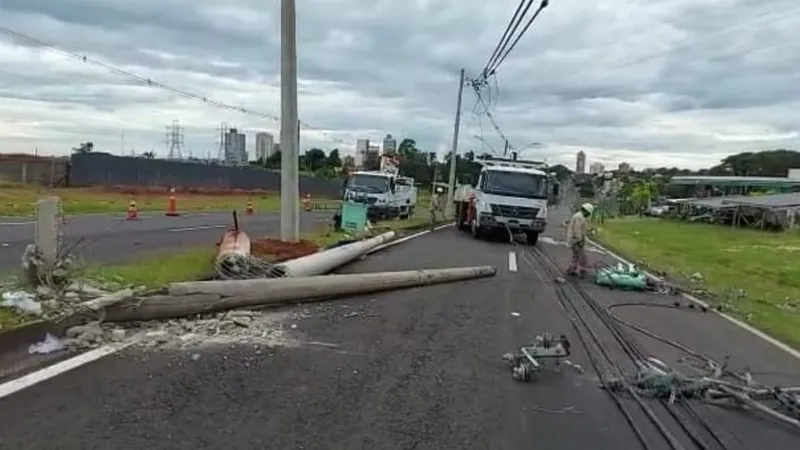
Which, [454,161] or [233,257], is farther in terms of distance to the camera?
[454,161]

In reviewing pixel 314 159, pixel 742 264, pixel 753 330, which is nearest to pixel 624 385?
pixel 753 330

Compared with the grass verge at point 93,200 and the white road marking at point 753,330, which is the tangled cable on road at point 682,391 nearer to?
the white road marking at point 753,330

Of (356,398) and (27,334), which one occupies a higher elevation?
(27,334)

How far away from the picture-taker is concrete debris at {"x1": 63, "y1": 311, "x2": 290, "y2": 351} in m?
7.77

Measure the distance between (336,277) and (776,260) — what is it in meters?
20.7

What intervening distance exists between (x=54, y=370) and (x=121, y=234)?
1569cm

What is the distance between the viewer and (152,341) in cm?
795

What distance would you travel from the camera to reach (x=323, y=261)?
15.0m

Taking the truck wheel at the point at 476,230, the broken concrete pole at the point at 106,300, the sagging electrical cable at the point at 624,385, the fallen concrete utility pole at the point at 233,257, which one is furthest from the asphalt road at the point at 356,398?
the truck wheel at the point at 476,230

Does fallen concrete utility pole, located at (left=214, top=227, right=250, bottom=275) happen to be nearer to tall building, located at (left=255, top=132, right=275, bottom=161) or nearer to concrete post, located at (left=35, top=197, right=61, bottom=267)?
concrete post, located at (left=35, top=197, right=61, bottom=267)

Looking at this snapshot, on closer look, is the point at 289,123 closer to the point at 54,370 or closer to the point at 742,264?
the point at 54,370

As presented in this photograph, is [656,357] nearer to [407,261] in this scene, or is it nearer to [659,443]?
[659,443]

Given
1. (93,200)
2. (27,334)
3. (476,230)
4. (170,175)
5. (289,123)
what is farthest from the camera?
(170,175)

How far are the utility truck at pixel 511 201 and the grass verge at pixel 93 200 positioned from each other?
600 inches
